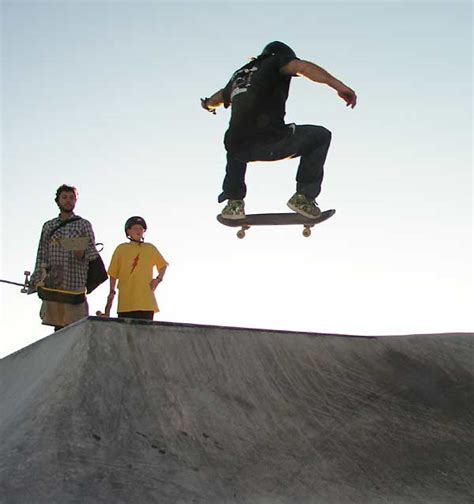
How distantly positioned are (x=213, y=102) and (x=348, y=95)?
1.48 m

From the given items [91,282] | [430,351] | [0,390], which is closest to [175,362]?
[0,390]

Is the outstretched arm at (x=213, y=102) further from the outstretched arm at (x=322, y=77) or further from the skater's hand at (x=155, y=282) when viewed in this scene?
the skater's hand at (x=155, y=282)

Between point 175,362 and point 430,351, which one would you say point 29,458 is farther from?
point 430,351

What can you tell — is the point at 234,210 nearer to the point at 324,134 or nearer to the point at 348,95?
the point at 324,134

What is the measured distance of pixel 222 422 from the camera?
3949 millimetres

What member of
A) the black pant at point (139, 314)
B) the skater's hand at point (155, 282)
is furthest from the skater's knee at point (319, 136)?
the black pant at point (139, 314)

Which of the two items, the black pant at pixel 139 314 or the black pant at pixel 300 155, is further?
the black pant at pixel 300 155

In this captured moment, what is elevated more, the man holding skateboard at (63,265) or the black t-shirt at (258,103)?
the black t-shirt at (258,103)

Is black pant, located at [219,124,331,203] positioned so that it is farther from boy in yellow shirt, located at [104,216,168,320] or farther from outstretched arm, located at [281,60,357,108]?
boy in yellow shirt, located at [104,216,168,320]

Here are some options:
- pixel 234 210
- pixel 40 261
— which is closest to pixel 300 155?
pixel 234 210

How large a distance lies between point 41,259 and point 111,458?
3034 millimetres

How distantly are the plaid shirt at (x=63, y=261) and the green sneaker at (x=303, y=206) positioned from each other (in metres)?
1.70

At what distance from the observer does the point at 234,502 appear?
3326 mm

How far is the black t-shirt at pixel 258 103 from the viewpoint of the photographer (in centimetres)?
594
